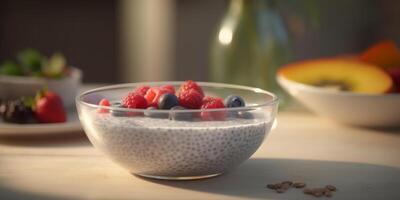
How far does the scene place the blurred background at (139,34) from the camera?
3.59m

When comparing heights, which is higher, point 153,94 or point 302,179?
point 153,94

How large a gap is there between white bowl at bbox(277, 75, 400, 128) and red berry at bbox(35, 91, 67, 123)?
467 mm

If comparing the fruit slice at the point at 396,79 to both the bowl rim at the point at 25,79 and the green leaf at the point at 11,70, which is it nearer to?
the bowl rim at the point at 25,79

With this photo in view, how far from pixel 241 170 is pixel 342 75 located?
1.56 feet

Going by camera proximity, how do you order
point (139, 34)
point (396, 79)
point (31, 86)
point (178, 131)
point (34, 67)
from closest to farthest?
point (178, 131), point (396, 79), point (31, 86), point (34, 67), point (139, 34)

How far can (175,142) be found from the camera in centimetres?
97

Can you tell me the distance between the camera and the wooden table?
98 centimetres

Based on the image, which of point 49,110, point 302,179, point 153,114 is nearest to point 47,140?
point 49,110

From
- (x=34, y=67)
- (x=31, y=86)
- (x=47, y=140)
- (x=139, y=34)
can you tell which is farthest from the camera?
(x=139, y=34)

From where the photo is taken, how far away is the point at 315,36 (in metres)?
3.60

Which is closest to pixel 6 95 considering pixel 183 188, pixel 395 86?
pixel 183 188

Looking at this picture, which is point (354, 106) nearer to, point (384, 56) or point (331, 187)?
point (384, 56)

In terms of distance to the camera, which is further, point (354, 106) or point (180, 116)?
point (354, 106)

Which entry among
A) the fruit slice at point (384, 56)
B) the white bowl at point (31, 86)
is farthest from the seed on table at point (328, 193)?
the white bowl at point (31, 86)
